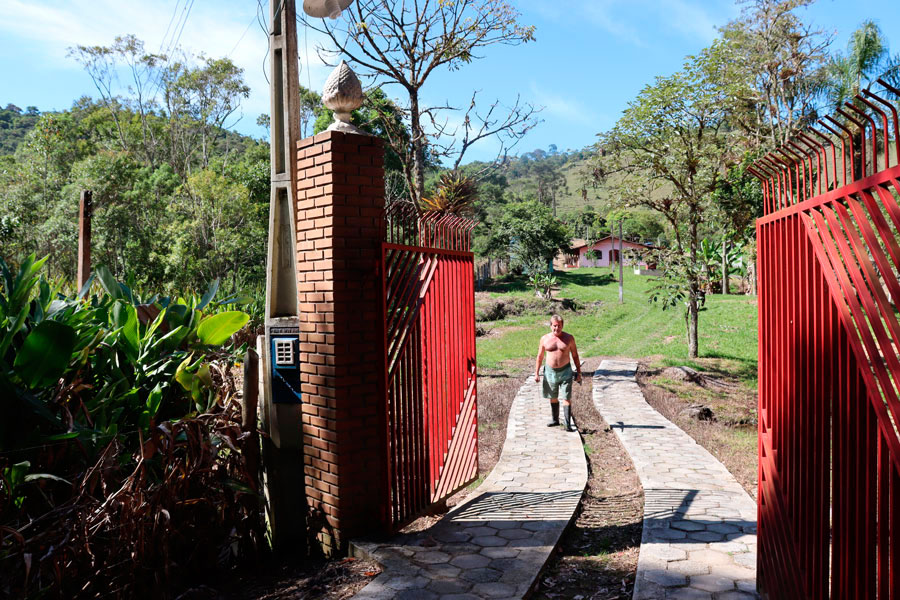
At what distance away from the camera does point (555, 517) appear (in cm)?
518

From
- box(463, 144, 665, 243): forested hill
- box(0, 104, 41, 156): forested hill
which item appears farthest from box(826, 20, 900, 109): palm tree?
box(0, 104, 41, 156): forested hill

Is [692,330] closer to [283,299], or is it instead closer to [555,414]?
[555,414]

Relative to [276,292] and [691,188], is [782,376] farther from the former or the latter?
[691,188]

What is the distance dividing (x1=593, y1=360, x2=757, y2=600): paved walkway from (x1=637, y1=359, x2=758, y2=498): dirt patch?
0.33 m

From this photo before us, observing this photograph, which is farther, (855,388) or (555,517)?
(555,517)

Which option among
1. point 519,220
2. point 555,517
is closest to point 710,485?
point 555,517

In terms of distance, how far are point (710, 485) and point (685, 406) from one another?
511 centimetres

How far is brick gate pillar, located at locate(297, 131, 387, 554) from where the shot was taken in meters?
4.45

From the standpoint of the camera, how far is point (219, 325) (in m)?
5.10

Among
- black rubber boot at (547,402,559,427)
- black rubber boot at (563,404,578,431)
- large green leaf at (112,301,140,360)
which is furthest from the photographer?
black rubber boot at (547,402,559,427)

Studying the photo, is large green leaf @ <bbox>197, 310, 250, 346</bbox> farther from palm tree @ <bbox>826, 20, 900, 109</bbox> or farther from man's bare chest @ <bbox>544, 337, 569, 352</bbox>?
palm tree @ <bbox>826, 20, 900, 109</bbox>

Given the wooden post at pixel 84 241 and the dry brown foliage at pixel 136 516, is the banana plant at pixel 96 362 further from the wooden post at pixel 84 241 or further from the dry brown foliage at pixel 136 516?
the wooden post at pixel 84 241

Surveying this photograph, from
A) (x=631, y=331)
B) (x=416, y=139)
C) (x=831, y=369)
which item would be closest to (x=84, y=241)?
(x=416, y=139)

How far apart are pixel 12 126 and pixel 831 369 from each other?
71.3m
